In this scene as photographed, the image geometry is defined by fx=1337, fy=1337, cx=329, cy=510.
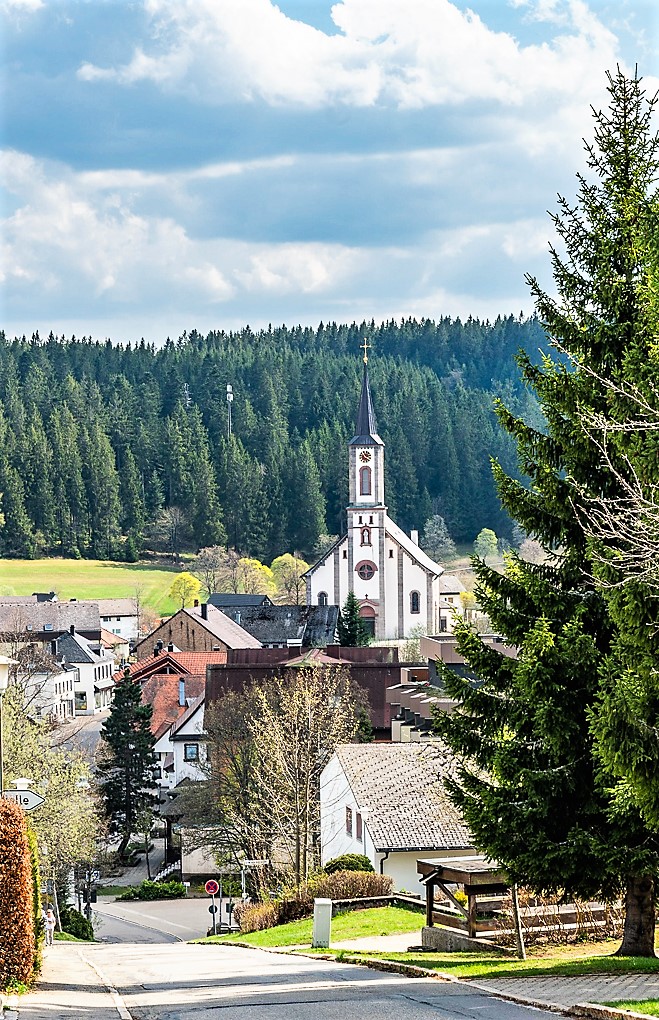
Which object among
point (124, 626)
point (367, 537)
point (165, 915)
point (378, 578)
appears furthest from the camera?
point (124, 626)

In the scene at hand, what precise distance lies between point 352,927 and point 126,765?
31.8 metres

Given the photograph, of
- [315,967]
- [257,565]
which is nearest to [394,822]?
[315,967]

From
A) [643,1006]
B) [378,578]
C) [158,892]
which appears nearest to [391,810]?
[158,892]

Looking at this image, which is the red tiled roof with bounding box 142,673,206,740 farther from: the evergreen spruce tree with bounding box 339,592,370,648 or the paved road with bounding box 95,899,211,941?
the paved road with bounding box 95,899,211,941

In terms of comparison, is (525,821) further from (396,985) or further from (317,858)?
(317,858)

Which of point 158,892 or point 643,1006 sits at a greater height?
point 643,1006

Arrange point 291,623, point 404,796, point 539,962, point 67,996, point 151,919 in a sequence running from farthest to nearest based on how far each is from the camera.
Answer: point 291,623
point 151,919
point 404,796
point 539,962
point 67,996

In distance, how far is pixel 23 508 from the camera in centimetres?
13500

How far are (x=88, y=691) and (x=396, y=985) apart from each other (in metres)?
77.6

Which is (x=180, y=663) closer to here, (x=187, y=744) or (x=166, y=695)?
(x=166, y=695)

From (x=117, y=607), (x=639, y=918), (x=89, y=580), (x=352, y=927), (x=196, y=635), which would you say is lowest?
(x=352, y=927)

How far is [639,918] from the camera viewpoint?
14.4m

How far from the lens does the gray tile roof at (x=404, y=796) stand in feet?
92.8

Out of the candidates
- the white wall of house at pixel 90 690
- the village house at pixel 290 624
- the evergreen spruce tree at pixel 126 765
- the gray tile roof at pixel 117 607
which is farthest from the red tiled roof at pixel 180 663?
the gray tile roof at pixel 117 607
